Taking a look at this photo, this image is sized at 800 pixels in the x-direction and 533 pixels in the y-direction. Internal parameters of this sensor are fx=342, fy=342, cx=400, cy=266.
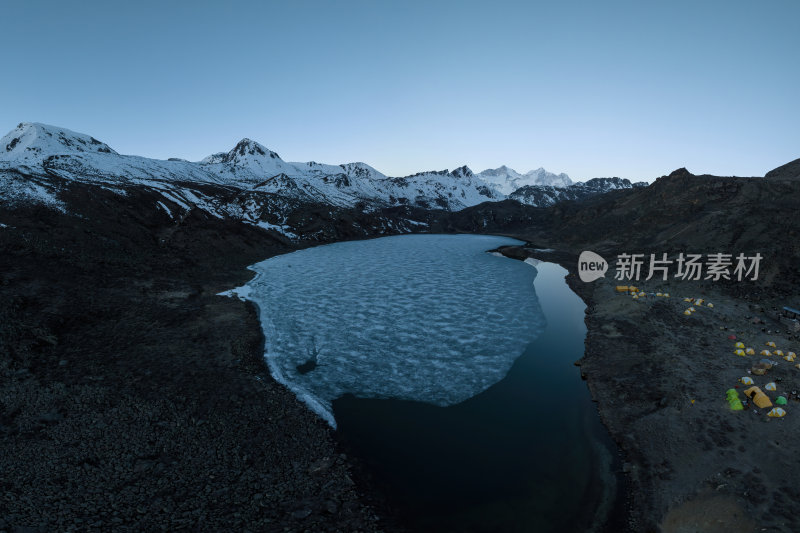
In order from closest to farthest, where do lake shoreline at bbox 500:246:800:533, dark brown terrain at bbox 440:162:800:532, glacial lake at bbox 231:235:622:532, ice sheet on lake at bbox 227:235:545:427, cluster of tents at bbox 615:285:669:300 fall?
lake shoreline at bbox 500:246:800:533 → dark brown terrain at bbox 440:162:800:532 → glacial lake at bbox 231:235:622:532 → ice sheet on lake at bbox 227:235:545:427 → cluster of tents at bbox 615:285:669:300

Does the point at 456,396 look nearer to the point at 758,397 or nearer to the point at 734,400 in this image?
the point at 734,400

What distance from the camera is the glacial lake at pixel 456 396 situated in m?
14.5

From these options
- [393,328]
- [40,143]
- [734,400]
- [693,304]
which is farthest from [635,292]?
[40,143]

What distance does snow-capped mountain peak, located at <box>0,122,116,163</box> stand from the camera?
14277 centimetres

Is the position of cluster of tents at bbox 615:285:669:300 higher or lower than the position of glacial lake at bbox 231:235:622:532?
higher

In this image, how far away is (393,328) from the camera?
1266 inches

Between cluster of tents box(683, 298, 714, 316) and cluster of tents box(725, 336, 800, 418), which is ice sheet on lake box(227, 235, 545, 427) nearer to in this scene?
cluster of tents box(725, 336, 800, 418)

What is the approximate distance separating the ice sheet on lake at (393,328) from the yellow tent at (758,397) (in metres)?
13.0

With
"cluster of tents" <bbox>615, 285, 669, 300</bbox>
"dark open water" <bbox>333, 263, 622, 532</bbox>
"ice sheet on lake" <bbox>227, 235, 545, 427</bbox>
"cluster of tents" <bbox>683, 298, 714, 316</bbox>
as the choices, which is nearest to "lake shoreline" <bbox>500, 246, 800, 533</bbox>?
"cluster of tents" <bbox>683, 298, 714, 316</bbox>

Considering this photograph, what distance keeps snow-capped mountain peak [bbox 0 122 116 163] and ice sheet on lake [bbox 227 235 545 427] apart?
159811 mm

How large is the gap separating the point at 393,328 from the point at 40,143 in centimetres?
20750

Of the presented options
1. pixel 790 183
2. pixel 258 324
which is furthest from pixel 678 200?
pixel 258 324

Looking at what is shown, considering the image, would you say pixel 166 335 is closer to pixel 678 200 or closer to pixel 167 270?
pixel 167 270

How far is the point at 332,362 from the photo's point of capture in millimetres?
25797
